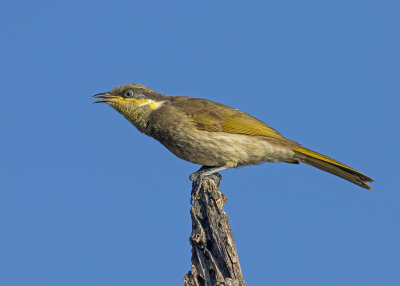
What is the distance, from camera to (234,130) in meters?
10.4

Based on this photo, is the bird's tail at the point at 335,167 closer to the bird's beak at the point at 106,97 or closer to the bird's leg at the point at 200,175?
the bird's leg at the point at 200,175

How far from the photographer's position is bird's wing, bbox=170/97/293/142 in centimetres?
1035

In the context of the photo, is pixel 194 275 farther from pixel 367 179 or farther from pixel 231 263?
pixel 367 179

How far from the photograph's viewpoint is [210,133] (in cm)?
1023

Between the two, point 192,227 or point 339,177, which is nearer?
point 192,227

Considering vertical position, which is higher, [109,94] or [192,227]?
[109,94]

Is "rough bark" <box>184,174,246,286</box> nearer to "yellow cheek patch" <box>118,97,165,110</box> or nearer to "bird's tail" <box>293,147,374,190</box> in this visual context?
"bird's tail" <box>293,147,374,190</box>

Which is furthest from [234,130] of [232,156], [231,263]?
[231,263]

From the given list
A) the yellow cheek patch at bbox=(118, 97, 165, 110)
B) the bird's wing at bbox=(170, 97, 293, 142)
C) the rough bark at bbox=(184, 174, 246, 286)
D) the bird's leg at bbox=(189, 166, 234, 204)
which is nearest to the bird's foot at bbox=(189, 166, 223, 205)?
the bird's leg at bbox=(189, 166, 234, 204)

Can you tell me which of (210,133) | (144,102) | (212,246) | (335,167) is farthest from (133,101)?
(212,246)

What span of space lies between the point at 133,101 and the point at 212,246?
4.48 m

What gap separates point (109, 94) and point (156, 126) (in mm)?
1309

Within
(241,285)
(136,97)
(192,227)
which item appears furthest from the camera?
(136,97)

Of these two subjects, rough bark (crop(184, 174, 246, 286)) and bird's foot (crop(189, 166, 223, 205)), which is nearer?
rough bark (crop(184, 174, 246, 286))
